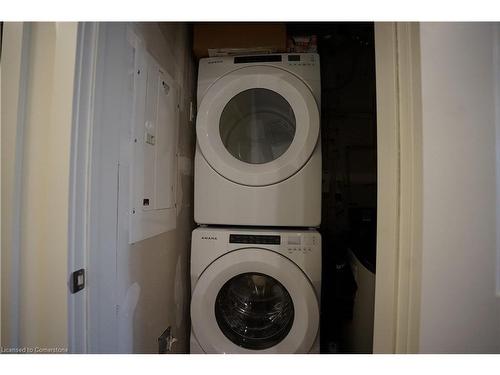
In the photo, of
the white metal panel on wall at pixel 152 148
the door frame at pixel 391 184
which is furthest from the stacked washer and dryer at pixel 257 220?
the door frame at pixel 391 184

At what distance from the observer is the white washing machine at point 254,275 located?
89 centimetres

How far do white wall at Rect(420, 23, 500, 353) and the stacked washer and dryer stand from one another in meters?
0.51

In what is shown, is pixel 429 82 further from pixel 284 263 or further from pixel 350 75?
pixel 350 75

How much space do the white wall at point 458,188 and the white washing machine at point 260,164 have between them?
1.69ft

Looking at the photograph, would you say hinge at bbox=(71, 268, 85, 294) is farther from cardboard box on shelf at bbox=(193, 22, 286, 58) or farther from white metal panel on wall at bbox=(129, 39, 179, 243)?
cardboard box on shelf at bbox=(193, 22, 286, 58)

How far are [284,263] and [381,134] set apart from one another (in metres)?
0.63

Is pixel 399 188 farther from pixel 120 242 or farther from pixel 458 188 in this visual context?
pixel 120 242

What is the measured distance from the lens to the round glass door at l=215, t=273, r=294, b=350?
0.97 meters

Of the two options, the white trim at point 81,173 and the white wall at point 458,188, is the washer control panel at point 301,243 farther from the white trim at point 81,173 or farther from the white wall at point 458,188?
the white trim at point 81,173

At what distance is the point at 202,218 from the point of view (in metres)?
1.03

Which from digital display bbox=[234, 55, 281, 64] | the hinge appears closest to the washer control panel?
the hinge

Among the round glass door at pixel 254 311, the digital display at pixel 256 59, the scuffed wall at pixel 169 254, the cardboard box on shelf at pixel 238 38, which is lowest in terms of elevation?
the round glass door at pixel 254 311

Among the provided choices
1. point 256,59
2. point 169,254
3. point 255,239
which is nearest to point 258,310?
point 255,239

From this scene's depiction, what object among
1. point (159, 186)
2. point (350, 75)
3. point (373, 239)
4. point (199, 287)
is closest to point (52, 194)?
point (159, 186)
